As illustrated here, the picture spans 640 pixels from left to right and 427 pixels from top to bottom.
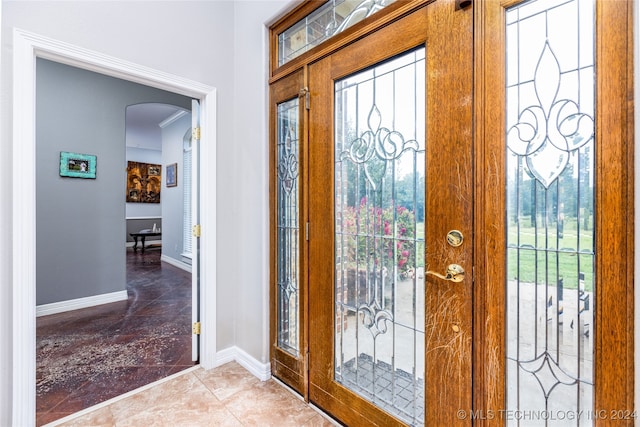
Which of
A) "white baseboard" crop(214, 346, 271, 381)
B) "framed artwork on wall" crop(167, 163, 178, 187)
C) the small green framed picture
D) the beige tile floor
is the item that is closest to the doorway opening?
the beige tile floor

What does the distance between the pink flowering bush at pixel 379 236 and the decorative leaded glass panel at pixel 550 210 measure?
41cm

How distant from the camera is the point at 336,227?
5.41 ft

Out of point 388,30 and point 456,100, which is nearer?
point 456,100

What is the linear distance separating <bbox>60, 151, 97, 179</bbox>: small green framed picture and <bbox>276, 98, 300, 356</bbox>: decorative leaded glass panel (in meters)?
A: 3.02

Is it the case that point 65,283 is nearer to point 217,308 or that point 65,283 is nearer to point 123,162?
point 123,162

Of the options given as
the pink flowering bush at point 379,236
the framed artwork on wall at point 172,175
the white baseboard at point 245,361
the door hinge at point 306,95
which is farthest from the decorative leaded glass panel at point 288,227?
the framed artwork on wall at point 172,175

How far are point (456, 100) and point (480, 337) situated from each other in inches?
36.5

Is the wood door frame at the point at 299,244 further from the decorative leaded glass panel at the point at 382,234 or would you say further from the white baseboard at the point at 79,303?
the white baseboard at the point at 79,303

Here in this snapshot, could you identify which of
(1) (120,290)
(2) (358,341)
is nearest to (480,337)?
(2) (358,341)

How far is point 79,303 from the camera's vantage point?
3580 mm

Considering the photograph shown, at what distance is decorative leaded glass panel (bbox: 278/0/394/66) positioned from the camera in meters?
1.53

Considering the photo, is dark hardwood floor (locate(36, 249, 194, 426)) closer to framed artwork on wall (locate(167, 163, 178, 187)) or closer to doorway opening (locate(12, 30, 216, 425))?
doorway opening (locate(12, 30, 216, 425))

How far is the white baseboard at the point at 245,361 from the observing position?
2102mm

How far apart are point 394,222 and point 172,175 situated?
585cm
